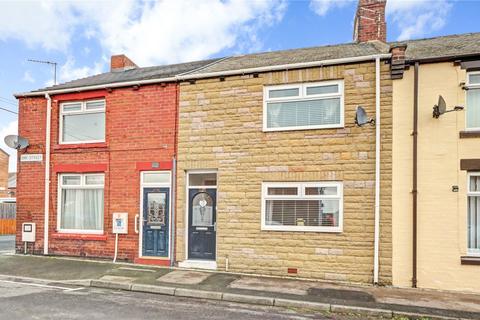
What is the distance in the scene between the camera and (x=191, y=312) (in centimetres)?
670

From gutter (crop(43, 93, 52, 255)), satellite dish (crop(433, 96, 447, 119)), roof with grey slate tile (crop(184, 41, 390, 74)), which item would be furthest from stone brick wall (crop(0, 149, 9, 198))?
satellite dish (crop(433, 96, 447, 119))

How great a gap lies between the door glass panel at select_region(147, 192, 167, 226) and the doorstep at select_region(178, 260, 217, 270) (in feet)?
4.36

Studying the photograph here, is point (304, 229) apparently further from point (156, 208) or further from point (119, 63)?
point (119, 63)

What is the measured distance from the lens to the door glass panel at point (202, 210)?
34.4 ft

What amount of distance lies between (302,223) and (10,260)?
29.0ft

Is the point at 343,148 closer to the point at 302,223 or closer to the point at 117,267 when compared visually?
the point at 302,223

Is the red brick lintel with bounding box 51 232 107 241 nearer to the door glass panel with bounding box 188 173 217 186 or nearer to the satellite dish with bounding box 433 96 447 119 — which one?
the door glass panel with bounding box 188 173 217 186

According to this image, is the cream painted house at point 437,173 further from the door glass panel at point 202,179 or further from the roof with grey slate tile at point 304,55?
the door glass panel at point 202,179

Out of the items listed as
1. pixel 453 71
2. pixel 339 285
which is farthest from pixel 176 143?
pixel 453 71

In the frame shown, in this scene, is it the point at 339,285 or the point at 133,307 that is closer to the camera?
the point at 133,307

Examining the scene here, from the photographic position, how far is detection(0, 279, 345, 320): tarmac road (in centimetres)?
638

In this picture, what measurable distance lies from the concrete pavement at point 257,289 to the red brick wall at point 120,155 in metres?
0.97

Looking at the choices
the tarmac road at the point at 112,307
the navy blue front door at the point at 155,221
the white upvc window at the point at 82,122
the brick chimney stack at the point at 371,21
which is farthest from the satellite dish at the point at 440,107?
the white upvc window at the point at 82,122

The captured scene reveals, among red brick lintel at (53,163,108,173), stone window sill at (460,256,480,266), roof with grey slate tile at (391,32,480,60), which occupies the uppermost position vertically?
roof with grey slate tile at (391,32,480,60)
